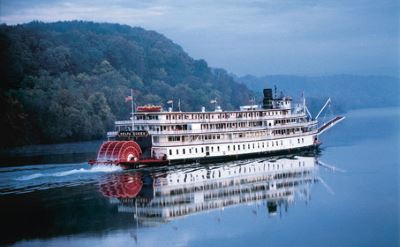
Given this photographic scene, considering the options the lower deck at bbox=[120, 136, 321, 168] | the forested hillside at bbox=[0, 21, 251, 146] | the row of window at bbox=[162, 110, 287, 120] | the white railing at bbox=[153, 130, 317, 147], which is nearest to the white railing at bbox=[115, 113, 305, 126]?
the row of window at bbox=[162, 110, 287, 120]

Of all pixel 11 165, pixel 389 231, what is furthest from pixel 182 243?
pixel 11 165

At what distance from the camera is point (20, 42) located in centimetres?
11281

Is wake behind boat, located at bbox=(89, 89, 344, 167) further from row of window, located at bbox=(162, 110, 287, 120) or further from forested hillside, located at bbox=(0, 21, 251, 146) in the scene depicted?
forested hillside, located at bbox=(0, 21, 251, 146)

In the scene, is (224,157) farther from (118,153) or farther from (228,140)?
(118,153)

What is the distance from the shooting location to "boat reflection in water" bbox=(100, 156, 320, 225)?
40.2 m

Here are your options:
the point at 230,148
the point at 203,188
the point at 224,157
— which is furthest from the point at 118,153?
the point at 230,148

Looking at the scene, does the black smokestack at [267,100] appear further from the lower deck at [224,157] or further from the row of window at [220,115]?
the lower deck at [224,157]

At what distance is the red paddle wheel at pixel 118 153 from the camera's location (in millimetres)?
51938

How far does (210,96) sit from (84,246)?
10257cm

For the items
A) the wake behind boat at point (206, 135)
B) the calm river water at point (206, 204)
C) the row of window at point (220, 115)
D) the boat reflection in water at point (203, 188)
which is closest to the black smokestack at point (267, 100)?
the wake behind boat at point (206, 135)

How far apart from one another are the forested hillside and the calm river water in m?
31.5

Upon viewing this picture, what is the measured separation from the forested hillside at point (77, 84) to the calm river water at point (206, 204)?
1240 inches

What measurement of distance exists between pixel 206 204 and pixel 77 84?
72.1 metres

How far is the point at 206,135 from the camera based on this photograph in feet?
191
